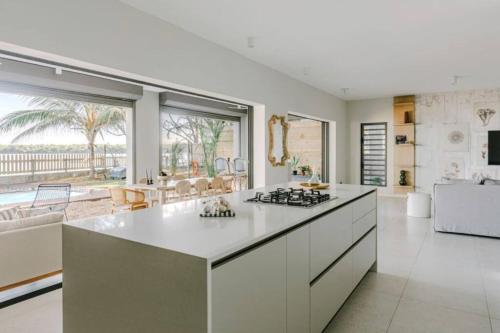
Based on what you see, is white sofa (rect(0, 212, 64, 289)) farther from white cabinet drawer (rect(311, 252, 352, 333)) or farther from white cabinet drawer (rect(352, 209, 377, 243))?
white cabinet drawer (rect(352, 209, 377, 243))

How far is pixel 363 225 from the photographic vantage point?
122 inches

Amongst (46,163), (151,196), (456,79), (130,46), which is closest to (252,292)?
(130,46)

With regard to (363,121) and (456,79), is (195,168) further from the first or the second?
(456,79)

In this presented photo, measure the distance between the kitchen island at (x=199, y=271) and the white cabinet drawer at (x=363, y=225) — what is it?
2.05 feet

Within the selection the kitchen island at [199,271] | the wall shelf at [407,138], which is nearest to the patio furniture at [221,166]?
the wall shelf at [407,138]

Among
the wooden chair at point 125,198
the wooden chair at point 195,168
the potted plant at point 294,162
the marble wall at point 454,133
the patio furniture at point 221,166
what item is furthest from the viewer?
the potted plant at point 294,162

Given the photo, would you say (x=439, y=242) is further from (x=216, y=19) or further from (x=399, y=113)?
(x=399, y=113)

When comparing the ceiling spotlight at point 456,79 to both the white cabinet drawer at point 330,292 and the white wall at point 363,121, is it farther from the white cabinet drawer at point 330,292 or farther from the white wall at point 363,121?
the white cabinet drawer at point 330,292

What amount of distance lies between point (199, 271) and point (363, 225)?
7.38 feet

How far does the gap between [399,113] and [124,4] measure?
24.9ft

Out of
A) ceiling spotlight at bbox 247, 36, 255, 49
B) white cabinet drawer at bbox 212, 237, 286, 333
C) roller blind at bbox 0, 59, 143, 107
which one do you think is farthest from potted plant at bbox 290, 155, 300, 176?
white cabinet drawer at bbox 212, 237, 286, 333

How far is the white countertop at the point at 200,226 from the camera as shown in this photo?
1354mm

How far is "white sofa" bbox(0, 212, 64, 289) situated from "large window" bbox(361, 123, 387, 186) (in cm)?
826

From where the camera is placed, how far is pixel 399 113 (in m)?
8.88
